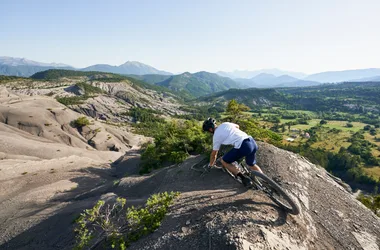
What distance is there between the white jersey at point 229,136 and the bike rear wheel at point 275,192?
1469 mm

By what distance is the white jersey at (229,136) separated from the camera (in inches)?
338

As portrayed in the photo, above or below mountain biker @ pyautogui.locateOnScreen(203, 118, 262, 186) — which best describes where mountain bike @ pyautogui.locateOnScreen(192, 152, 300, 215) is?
below

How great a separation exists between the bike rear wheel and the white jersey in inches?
57.8

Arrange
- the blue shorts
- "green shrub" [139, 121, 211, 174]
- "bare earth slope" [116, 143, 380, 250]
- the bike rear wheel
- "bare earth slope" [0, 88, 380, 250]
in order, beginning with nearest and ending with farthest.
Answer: "bare earth slope" [116, 143, 380, 250] → "bare earth slope" [0, 88, 380, 250] → the bike rear wheel → the blue shorts → "green shrub" [139, 121, 211, 174]

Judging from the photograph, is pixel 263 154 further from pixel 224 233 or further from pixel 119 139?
pixel 119 139

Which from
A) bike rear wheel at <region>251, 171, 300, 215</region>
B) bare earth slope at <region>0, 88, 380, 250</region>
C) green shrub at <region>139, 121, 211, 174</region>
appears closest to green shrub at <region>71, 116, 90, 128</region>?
bare earth slope at <region>0, 88, 380, 250</region>

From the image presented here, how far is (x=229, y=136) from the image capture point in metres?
8.65

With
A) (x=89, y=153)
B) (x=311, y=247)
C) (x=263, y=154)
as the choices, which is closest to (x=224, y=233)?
(x=311, y=247)

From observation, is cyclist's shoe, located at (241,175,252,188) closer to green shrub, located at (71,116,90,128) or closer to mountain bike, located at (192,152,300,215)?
mountain bike, located at (192,152,300,215)

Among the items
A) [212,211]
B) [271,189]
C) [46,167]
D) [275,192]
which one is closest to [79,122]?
[46,167]

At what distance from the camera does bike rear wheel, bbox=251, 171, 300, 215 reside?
7953 mm

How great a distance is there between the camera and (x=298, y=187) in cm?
1202

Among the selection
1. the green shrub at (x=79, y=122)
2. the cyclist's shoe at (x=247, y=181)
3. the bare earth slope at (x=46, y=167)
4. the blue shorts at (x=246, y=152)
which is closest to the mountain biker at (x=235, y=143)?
the blue shorts at (x=246, y=152)

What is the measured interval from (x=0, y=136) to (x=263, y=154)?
55.4m
